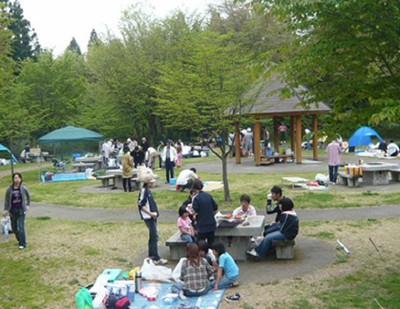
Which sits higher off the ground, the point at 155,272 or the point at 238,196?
the point at 238,196

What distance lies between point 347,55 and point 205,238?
4.07 metres

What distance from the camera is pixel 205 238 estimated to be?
9.16m

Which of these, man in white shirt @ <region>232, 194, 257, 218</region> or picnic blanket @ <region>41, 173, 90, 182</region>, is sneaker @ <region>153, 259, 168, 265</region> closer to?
man in white shirt @ <region>232, 194, 257, 218</region>

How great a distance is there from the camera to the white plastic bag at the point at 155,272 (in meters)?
8.55

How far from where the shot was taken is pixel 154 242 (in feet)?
30.9

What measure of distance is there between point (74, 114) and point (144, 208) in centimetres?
3569

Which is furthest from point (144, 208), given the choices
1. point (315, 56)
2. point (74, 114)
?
point (74, 114)

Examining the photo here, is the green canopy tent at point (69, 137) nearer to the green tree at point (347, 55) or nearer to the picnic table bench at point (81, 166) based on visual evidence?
the picnic table bench at point (81, 166)

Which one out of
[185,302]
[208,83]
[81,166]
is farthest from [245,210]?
[81,166]

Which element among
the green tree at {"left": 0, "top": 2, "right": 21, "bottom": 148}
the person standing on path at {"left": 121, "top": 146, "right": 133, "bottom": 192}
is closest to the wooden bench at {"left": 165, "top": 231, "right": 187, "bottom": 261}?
the person standing on path at {"left": 121, "top": 146, "right": 133, "bottom": 192}

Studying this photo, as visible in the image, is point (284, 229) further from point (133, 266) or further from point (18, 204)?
point (18, 204)

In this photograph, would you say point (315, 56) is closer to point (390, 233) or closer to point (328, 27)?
point (328, 27)

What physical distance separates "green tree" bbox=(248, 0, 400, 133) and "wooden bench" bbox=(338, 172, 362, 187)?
379 inches

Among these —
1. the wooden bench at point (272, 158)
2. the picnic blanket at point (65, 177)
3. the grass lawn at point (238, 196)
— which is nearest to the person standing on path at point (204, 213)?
the grass lawn at point (238, 196)
